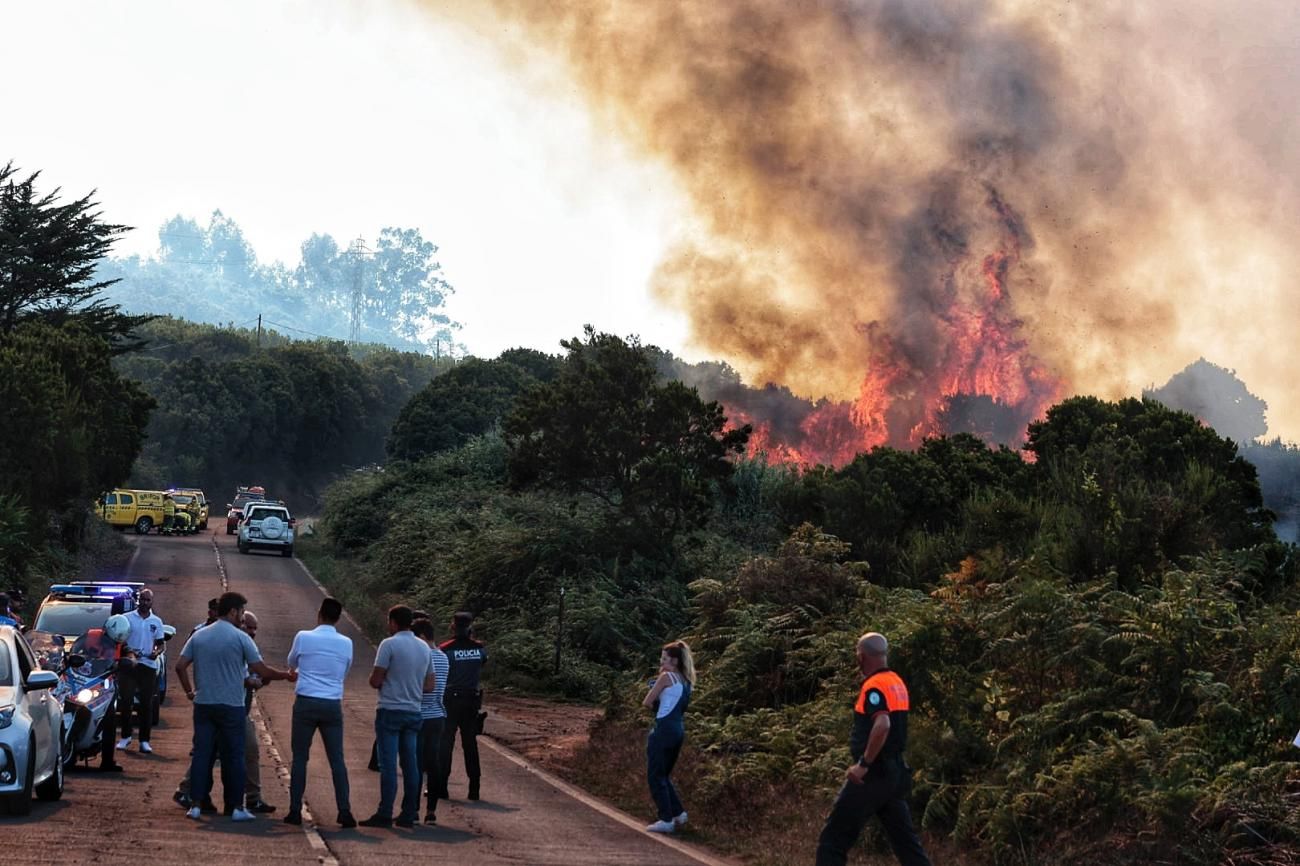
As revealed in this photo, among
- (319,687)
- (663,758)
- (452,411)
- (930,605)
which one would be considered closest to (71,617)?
(319,687)

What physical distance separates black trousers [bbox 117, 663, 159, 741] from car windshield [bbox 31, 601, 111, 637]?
329 cm

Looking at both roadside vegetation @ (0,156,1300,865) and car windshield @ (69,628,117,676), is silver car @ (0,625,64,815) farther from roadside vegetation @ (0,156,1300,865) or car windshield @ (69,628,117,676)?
roadside vegetation @ (0,156,1300,865)

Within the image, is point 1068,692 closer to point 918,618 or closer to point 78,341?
point 918,618

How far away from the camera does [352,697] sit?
2845 centimetres

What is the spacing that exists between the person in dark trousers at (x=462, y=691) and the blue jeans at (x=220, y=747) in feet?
Answer: 10.8

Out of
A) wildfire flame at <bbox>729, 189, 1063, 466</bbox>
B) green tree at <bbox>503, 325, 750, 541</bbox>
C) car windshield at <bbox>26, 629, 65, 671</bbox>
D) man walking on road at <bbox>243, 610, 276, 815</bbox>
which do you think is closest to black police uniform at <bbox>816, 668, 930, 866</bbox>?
man walking on road at <bbox>243, 610, 276, 815</bbox>

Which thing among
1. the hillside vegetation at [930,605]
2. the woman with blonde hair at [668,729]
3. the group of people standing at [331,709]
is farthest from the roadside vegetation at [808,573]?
the group of people standing at [331,709]

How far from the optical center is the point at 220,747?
1430 centimetres

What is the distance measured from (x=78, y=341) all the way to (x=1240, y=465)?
4116 centimetres

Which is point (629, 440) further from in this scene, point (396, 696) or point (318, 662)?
point (318, 662)

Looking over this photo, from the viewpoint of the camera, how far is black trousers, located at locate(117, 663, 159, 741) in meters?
18.6

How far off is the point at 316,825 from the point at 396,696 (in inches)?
55.6

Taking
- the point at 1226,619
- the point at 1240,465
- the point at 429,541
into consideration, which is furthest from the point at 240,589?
the point at 1226,619

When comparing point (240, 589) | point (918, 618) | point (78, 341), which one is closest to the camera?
point (918, 618)
